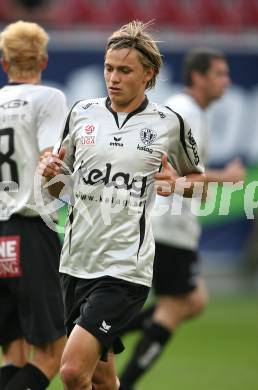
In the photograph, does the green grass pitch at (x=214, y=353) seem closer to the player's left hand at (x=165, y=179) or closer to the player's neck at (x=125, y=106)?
the player's left hand at (x=165, y=179)

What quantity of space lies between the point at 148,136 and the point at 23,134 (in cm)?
80

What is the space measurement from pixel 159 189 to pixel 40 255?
951 mm

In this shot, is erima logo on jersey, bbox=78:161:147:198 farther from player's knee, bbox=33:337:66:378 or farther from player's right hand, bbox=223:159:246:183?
player's right hand, bbox=223:159:246:183

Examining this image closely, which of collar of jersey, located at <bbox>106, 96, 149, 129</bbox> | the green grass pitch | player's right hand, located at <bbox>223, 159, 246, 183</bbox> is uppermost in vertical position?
collar of jersey, located at <bbox>106, 96, 149, 129</bbox>

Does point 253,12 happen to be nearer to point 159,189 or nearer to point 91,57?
point 91,57

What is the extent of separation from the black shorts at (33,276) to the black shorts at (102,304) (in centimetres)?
40

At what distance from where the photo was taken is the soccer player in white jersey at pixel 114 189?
555 centimetres

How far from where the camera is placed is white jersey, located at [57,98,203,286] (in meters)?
5.58

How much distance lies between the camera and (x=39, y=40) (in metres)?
6.24

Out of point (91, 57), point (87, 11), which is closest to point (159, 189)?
point (91, 57)

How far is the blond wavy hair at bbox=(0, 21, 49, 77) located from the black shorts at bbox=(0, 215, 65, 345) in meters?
0.85

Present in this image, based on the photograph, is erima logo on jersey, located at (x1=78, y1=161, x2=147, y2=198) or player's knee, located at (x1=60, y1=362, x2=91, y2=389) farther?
erima logo on jersey, located at (x1=78, y1=161, x2=147, y2=198)

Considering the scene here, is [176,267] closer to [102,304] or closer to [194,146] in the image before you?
[194,146]

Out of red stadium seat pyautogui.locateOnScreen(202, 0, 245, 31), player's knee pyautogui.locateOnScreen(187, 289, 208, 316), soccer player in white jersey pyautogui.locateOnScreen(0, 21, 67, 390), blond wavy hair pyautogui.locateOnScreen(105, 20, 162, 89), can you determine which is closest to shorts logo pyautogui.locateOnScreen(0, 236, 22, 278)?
soccer player in white jersey pyautogui.locateOnScreen(0, 21, 67, 390)
